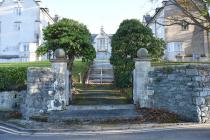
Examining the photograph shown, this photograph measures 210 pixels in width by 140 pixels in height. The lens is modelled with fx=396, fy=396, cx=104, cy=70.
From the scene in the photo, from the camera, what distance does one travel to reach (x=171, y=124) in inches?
635

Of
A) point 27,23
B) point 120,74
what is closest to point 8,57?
point 27,23

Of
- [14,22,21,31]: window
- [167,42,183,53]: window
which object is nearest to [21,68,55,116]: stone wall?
[167,42,183,53]: window

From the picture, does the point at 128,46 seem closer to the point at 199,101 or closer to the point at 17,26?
the point at 199,101

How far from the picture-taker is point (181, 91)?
17.3m

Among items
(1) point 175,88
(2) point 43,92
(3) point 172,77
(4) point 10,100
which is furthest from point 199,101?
(4) point 10,100

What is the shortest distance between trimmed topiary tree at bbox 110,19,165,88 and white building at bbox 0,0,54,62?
3646 centimetres

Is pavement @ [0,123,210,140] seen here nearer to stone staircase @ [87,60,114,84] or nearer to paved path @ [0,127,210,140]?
paved path @ [0,127,210,140]

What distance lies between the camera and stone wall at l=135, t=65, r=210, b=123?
16.7 m

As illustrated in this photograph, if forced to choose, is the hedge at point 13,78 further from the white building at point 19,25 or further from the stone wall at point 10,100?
the white building at point 19,25

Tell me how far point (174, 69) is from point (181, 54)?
35003 millimetres

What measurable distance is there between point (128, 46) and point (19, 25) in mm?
39745

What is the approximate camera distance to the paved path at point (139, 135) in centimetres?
1348

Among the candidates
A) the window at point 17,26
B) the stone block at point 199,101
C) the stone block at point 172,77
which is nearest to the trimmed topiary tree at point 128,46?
the stone block at point 172,77

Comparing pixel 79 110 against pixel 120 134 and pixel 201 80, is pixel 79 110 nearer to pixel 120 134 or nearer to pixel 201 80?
pixel 120 134
